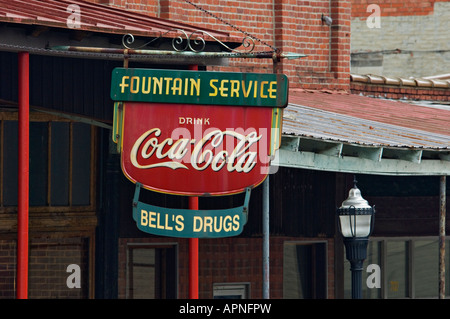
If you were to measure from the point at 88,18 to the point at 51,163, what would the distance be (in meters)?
3.56

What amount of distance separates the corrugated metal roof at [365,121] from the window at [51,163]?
11.1ft

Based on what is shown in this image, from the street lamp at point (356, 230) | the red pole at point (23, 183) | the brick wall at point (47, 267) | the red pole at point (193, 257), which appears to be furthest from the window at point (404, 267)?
the red pole at point (23, 183)

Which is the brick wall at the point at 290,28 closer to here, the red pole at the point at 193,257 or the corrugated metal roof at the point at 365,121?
the corrugated metal roof at the point at 365,121

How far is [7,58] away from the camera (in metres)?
15.6

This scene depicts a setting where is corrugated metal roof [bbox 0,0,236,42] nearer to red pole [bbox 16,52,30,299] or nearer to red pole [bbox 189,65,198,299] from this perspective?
red pole [bbox 16,52,30,299]

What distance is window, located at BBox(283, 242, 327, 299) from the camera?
834 inches

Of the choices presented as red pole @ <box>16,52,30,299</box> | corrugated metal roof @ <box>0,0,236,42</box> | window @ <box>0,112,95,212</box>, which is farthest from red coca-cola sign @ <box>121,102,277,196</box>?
window @ <box>0,112,95,212</box>

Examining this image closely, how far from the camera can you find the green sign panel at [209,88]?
1527 cm

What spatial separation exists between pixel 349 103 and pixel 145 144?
766 centimetres

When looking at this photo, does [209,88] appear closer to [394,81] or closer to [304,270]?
[304,270]

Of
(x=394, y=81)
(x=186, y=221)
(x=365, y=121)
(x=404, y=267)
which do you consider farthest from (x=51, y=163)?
(x=394, y=81)

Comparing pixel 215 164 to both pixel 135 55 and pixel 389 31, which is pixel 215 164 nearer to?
pixel 135 55

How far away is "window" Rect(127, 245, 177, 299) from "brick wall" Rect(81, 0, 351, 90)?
3707 millimetres
